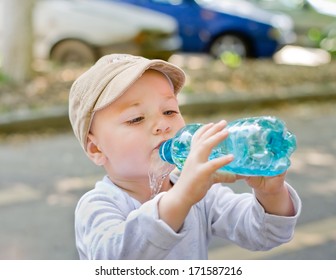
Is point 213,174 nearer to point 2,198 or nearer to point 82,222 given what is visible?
point 82,222

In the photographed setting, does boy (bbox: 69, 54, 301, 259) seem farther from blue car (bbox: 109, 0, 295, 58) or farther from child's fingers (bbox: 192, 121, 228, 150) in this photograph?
blue car (bbox: 109, 0, 295, 58)

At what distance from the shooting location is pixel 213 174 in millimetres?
1559

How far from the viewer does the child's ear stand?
1.89 metres

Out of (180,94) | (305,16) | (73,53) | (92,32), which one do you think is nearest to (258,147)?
(180,94)

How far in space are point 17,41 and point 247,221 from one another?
7.90 m

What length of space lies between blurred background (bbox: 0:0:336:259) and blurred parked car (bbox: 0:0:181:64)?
2 centimetres

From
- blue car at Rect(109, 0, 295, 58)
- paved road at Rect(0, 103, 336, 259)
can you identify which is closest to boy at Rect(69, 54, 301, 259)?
paved road at Rect(0, 103, 336, 259)

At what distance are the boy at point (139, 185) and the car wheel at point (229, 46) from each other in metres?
11.3

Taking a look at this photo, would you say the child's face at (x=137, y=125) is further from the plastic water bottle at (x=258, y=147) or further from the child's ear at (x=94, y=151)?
the plastic water bottle at (x=258, y=147)

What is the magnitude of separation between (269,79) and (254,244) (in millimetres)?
8924

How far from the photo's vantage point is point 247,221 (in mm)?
1921

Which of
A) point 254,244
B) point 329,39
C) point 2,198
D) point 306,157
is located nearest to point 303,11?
point 329,39

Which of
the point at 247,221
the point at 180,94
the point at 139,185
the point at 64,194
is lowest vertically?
the point at 64,194

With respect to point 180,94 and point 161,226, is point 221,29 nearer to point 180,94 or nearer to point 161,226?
point 180,94
